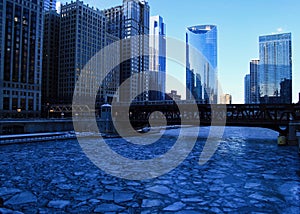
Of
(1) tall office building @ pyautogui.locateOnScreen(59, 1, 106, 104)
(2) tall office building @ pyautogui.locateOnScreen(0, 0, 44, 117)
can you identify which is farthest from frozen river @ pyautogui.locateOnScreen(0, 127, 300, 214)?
(1) tall office building @ pyautogui.locateOnScreen(59, 1, 106, 104)

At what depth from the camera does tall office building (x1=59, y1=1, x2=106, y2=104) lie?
15050 cm

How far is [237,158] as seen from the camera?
2478 centimetres

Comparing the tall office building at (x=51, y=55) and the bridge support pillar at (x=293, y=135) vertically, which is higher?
the tall office building at (x=51, y=55)

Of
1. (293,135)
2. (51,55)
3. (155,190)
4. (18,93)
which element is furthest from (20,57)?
(155,190)

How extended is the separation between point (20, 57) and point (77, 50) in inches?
1573

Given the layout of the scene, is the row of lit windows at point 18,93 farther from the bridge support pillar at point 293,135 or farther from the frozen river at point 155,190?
the bridge support pillar at point 293,135

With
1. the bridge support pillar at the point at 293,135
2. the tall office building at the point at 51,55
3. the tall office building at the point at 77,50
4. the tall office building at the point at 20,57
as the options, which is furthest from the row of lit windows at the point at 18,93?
the bridge support pillar at the point at 293,135

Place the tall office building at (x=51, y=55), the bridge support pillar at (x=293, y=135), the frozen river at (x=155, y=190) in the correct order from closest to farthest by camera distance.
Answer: the frozen river at (x=155, y=190)
the bridge support pillar at (x=293, y=135)
the tall office building at (x=51, y=55)

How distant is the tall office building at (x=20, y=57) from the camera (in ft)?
360

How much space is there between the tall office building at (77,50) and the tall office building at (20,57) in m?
26.0

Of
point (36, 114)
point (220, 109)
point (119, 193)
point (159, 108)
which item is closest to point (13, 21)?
point (36, 114)

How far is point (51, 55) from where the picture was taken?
161625 millimetres

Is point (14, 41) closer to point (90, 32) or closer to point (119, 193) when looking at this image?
point (90, 32)

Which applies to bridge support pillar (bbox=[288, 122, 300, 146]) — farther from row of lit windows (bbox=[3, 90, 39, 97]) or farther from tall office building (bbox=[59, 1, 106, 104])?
tall office building (bbox=[59, 1, 106, 104])
